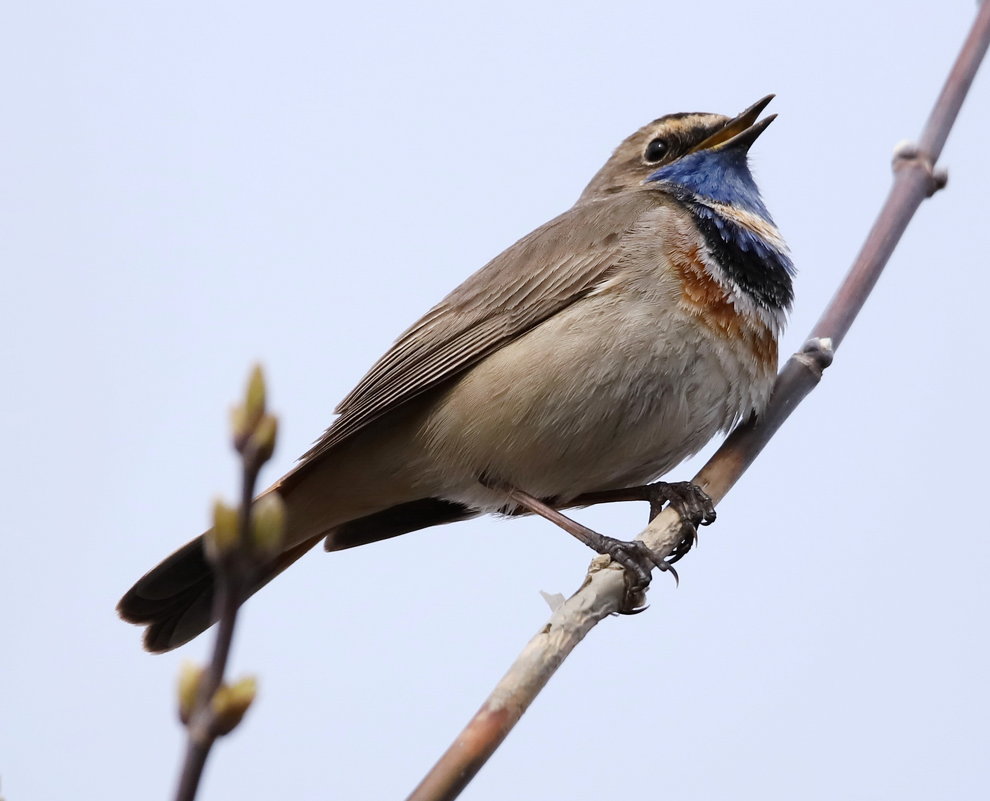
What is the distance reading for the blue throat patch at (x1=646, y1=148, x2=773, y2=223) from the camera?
22.1 feet

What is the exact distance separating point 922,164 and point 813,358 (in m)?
0.91

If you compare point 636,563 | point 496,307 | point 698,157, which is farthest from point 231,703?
point 698,157

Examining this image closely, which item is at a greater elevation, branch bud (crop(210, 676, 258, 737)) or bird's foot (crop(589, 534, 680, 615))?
bird's foot (crop(589, 534, 680, 615))

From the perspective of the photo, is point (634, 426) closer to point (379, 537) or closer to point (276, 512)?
point (379, 537)

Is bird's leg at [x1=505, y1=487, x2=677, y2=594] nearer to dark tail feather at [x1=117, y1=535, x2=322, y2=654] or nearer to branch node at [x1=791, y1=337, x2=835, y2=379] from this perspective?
branch node at [x1=791, y1=337, x2=835, y2=379]

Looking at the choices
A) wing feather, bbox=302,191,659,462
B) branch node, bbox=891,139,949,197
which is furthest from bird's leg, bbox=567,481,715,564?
branch node, bbox=891,139,949,197

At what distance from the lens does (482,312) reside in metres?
6.39

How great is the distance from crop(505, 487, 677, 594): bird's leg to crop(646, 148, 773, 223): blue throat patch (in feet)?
6.49

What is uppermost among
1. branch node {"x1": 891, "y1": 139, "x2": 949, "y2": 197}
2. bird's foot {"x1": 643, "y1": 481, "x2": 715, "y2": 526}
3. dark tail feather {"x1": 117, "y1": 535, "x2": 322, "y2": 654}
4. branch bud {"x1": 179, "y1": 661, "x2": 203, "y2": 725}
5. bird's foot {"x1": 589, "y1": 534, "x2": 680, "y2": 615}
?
branch node {"x1": 891, "y1": 139, "x2": 949, "y2": 197}

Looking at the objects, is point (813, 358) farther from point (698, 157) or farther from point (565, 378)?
point (698, 157)

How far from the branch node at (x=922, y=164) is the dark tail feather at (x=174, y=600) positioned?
3833 millimetres

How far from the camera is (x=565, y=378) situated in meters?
5.86

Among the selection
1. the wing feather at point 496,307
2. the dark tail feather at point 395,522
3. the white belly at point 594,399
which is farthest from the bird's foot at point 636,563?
the dark tail feather at point 395,522

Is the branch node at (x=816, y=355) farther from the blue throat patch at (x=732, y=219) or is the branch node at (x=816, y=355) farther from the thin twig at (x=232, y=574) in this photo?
the thin twig at (x=232, y=574)
